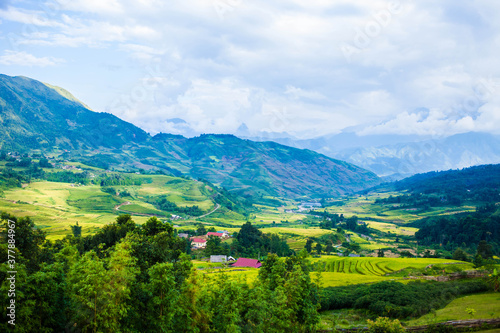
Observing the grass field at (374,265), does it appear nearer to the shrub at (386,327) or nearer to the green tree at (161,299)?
the shrub at (386,327)

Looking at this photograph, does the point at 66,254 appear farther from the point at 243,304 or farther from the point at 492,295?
the point at 492,295

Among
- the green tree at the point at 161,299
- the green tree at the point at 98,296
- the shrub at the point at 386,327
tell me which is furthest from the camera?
the shrub at the point at 386,327

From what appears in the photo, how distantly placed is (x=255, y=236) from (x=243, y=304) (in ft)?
296

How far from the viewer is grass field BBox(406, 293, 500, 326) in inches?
1227

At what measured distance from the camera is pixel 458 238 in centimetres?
12788

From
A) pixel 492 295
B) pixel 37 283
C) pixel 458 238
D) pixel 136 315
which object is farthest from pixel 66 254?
pixel 458 238

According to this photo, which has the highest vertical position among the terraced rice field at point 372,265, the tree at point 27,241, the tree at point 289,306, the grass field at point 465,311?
the tree at point 27,241

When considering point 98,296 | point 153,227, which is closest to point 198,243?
point 153,227

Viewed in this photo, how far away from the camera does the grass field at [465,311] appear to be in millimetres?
31156

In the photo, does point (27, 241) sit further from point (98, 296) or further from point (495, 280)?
point (495, 280)

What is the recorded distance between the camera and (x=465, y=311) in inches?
1328

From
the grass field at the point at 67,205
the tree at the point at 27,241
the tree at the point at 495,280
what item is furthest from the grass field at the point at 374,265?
the grass field at the point at 67,205

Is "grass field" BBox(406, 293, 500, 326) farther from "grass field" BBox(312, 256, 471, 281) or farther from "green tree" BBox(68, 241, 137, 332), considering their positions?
"green tree" BBox(68, 241, 137, 332)

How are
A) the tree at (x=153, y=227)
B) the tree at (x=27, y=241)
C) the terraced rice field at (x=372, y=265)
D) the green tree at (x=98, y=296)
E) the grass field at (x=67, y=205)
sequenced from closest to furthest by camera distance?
the green tree at (x=98, y=296)
the tree at (x=27, y=241)
the tree at (x=153, y=227)
the terraced rice field at (x=372, y=265)
the grass field at (x=67, y=205)
